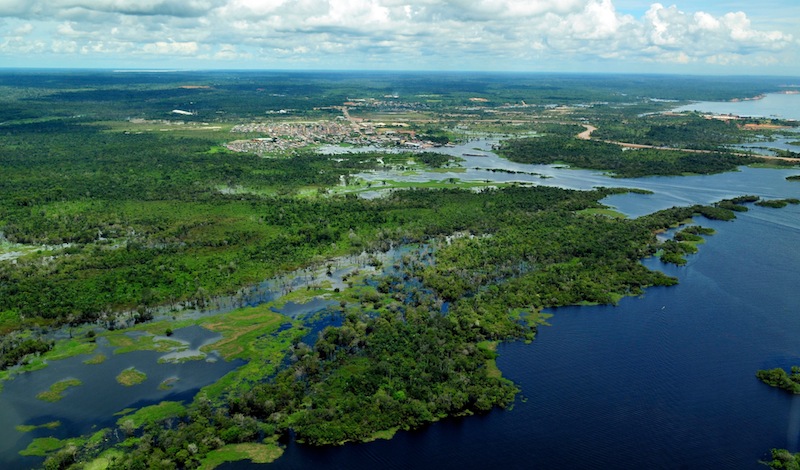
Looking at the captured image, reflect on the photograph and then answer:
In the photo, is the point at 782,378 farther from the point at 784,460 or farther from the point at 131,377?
the point at 131,377

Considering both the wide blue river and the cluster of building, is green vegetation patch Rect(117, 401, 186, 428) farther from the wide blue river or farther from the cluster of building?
the cluster of building

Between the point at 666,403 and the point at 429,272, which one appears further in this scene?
the point at 429,272

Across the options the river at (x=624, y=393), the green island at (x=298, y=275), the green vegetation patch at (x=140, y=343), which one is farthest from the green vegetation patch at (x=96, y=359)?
the green vegetation patch at (x=140, y=343)

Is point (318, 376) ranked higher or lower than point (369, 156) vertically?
lower

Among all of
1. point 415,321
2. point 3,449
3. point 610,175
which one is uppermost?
point 610,175

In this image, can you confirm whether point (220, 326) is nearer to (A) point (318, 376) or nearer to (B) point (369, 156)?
(A) point (318, 376)

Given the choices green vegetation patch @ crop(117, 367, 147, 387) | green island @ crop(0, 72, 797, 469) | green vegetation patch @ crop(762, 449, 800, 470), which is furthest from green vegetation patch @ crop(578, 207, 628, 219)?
green vegetation patch @ crop(117, 367, 147, 387)

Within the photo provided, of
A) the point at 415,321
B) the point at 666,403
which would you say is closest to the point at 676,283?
the point at 666,403

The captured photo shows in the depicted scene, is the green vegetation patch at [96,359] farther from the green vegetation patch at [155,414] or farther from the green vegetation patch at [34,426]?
the green vegetation patch at [155,414]

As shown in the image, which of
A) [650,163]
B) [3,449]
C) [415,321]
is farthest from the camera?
[650,163]
